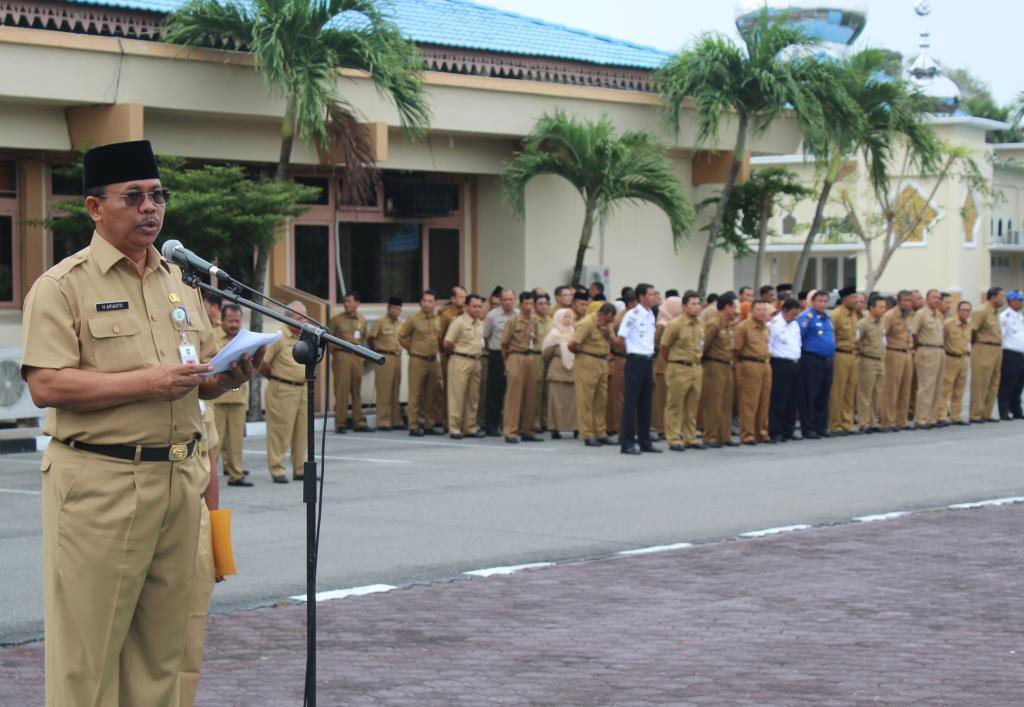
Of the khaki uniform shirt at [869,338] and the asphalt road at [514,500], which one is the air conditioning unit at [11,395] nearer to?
the asphalt road at [514,500]

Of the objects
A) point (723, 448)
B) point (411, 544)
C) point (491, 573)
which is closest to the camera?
point (491, 573)

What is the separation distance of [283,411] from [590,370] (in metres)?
5.59

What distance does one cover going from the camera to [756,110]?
25.6 m

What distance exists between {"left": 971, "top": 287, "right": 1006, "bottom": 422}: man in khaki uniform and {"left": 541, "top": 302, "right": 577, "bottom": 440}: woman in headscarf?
23.0 ft

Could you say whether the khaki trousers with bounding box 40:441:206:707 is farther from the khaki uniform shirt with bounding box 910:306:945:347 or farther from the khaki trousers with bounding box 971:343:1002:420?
the khaki trousers with bounding box 971:343:1002:420

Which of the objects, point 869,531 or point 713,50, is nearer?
point 869,531

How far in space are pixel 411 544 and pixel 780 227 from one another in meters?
41.9

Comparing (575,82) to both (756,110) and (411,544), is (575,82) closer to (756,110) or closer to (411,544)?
(756,110)

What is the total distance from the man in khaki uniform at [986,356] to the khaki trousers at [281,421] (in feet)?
41.6

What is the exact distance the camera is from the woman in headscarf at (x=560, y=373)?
21141 mm

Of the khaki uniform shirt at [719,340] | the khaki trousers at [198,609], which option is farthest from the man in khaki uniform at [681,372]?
the khaki trousers at [198,609]

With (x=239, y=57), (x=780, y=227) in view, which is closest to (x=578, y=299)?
(x=239, y=57)

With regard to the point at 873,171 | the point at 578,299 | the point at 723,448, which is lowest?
the point at 723,448

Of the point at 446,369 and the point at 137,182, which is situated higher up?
the point at 137,182
